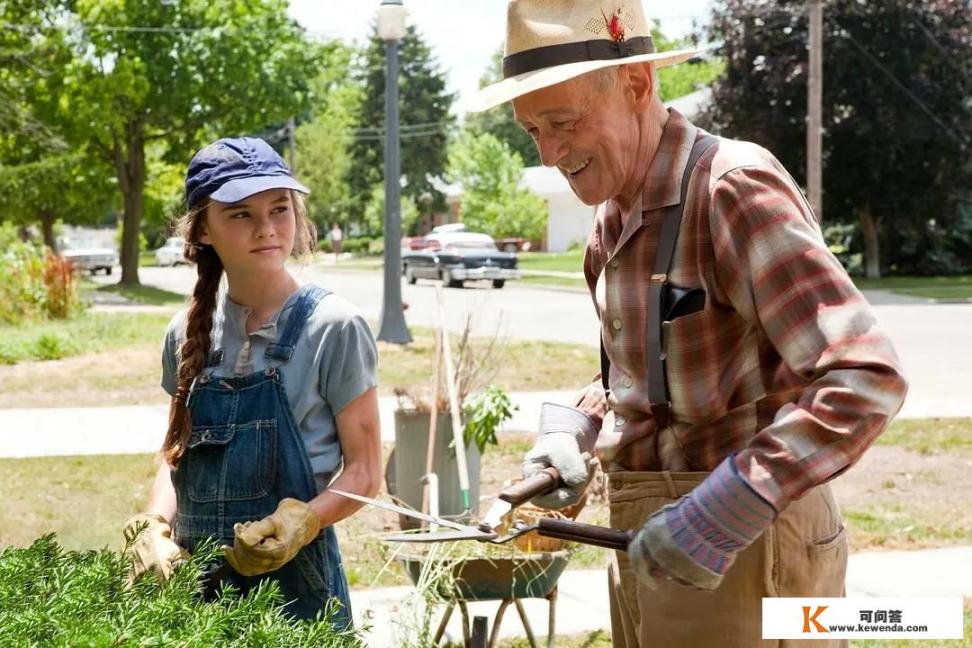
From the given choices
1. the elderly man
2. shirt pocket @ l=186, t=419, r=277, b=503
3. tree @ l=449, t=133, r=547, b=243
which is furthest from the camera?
tree @ l=449, t=133, r=547, b=243

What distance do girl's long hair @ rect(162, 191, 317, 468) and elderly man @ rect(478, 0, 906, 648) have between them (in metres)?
0.94

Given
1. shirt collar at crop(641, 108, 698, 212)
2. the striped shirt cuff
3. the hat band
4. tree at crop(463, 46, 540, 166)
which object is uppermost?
tree at crop(463, 46, 540, 166)

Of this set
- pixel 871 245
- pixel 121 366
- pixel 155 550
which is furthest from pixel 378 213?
pixel 155 550

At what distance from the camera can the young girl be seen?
2746mm

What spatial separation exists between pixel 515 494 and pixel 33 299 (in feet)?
62.6

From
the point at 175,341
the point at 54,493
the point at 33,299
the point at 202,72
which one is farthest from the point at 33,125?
the point at 175,341

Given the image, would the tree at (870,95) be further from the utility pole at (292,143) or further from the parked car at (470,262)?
the utility pole at (292,143)

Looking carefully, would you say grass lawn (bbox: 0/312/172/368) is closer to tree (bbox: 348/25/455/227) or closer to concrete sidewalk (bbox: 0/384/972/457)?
concrete sidewalk (bbox: 0/384/972/457)

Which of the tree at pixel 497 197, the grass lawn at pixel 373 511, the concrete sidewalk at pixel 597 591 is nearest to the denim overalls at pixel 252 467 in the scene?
the concrete sidewalk at pixel 597 591

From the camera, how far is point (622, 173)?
2189mm

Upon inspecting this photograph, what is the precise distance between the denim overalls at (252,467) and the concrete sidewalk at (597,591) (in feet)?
7.42

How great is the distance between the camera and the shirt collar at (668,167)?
2.13m

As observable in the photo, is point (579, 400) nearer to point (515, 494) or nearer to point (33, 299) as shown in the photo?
point (515, 494)

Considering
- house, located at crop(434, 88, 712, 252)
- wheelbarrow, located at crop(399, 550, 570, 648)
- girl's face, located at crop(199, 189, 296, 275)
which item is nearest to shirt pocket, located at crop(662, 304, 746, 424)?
girl's face, located at crop(199, 189, 296, 275)
